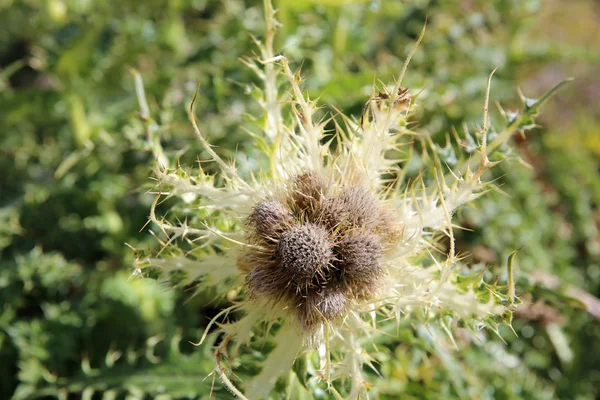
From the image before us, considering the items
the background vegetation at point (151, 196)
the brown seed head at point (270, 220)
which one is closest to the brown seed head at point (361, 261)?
the brown seed head at point (270, 220)

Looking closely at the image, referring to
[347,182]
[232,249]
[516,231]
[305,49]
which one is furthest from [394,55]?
[232,249]

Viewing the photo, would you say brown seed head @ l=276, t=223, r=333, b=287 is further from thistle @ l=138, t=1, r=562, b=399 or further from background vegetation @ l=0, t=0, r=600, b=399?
background vegetation @ l=0, t=0, r=600, b=399

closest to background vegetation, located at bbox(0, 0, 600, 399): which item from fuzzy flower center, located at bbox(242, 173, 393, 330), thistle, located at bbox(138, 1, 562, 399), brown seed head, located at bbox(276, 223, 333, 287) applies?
thistle, located at bbox(138, 1, 562, 399)

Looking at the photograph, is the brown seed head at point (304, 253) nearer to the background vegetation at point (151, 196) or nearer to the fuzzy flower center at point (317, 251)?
the fuzzy flower center at point (317, 251)

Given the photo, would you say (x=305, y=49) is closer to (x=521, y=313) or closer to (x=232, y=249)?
(x=232, y=249)

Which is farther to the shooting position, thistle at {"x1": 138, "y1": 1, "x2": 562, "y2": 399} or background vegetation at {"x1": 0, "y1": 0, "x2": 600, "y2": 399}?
background vegetation at {"x1": 0, "y1": 0, "x2": 600, "y2": 399}

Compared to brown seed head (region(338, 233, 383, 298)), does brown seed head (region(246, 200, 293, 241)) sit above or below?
above
